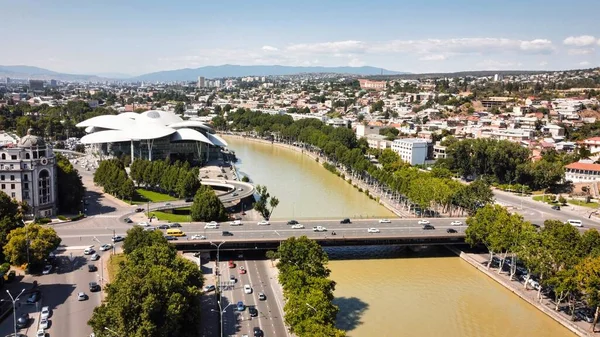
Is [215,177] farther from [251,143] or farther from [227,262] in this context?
[251,143]

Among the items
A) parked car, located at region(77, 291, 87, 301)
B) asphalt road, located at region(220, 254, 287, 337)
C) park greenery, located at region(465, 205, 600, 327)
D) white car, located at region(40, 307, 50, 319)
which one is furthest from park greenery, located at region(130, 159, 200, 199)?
park greenery, located at region(465, 205, 600, 327)

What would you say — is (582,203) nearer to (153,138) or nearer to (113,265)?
(113,265)

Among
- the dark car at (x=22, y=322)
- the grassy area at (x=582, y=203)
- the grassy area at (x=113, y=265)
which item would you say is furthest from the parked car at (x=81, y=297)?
the grassy area at (x=582, y=203)

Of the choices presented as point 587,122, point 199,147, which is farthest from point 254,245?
point 587,122

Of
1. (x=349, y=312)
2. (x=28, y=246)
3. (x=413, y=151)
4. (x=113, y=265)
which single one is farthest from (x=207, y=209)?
(x=413, y=151)

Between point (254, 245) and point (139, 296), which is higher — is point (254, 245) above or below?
below

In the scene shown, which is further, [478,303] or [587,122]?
[587,122]
